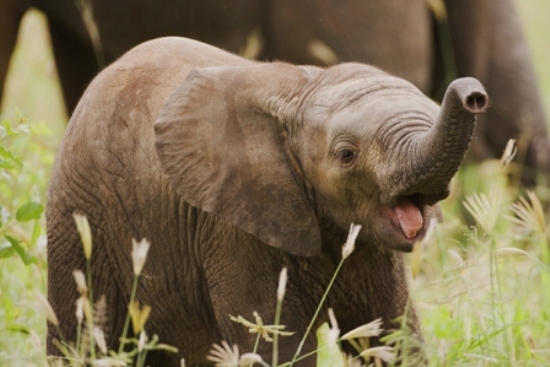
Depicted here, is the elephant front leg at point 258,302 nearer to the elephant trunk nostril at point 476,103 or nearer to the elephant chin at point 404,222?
the elephant chin at point 404,222

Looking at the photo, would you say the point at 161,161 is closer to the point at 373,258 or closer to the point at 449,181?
the point at 373,258

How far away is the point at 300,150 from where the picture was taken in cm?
482

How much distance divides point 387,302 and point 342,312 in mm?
147

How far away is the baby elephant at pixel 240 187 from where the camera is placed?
178 inches

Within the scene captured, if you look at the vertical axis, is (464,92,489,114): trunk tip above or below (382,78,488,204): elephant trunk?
above

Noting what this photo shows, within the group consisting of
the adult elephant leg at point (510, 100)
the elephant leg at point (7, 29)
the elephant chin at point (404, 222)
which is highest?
the elephant chin at point (404, 222)

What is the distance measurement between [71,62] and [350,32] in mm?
1406

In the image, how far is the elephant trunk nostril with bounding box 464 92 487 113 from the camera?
13.2 feet

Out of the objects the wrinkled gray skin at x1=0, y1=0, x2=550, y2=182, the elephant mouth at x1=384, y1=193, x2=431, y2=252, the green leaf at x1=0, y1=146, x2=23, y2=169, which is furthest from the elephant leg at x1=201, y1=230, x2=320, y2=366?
the wrinkled gray skin at x1=0, y1=0, x2=550, y2=182

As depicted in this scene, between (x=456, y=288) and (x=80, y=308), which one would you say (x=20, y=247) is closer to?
(x=80, y=308)

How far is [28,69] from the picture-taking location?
11445mm

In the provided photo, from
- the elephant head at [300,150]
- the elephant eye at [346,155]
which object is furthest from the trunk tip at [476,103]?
the elephant eye at [346,155]

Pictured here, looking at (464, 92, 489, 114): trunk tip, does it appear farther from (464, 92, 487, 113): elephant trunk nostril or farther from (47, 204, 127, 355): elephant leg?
(47, 204, 127, 355): elephant leg

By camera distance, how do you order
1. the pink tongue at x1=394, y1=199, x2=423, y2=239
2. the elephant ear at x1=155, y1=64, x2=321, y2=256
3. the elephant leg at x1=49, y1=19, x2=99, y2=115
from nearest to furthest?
the pink tongue at x1=394, y1=199, x2=423, y2=239, the elephant ear at x1=155, y1=64, x2=321, y2=256, the elephant leg at x1=49, y1=19, x2=99, y2=115
